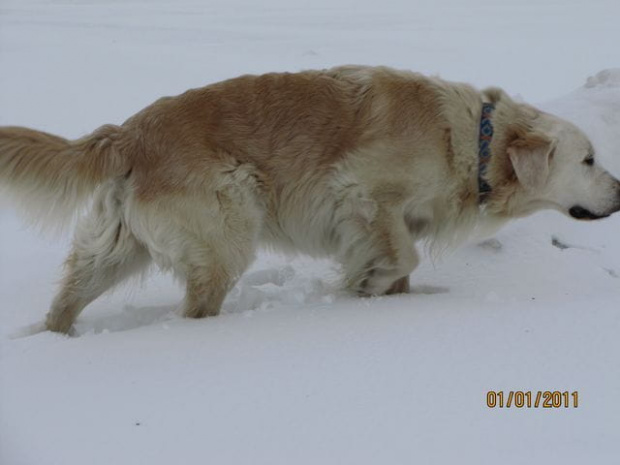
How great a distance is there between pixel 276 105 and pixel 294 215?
26.3 inches

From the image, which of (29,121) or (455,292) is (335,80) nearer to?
(455,292)

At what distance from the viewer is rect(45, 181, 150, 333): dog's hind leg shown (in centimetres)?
435

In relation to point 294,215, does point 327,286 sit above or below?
below

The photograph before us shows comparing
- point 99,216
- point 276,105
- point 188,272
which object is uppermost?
point 276,105

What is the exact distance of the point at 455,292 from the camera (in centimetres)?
465

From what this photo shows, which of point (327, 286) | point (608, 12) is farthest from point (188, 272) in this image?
point (608, 12)

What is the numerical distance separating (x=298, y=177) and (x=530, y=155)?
1.40 meters

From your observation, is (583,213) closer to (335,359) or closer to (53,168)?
(335,359)

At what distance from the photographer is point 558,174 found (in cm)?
475

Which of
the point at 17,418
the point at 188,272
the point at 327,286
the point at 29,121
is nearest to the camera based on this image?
the point at 17,418
